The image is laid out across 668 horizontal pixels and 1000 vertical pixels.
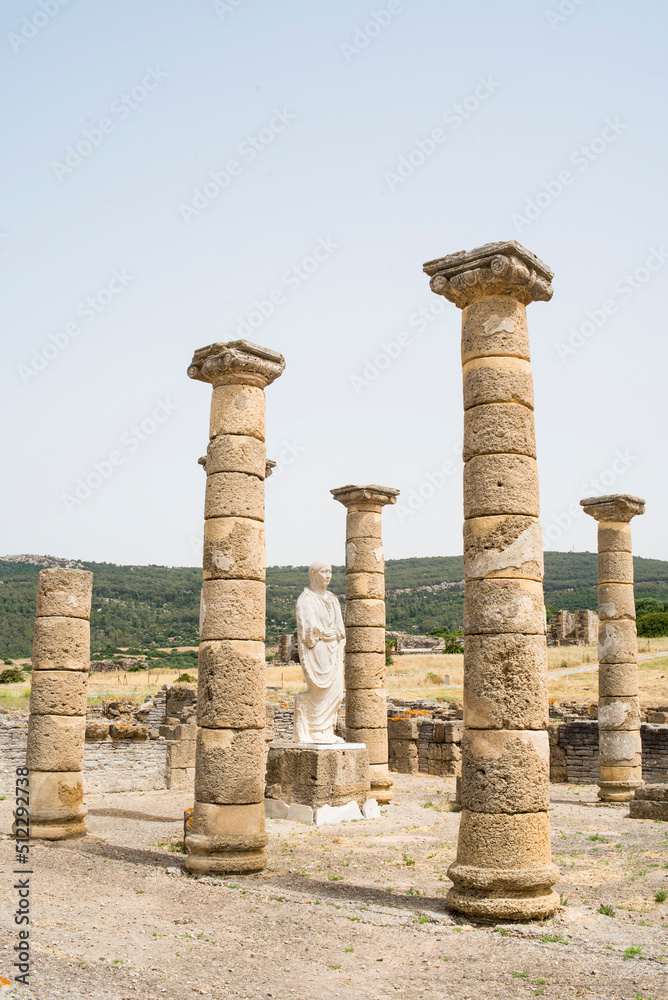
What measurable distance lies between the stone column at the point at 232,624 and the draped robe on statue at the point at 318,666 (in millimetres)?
3980

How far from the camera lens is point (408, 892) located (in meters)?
8.09

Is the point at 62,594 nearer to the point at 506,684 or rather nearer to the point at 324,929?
the point at 324,929

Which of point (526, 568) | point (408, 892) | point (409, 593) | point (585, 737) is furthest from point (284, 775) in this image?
point (409, 593)

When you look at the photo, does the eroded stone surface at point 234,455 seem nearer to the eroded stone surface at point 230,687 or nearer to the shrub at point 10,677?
the eroded stone surface at point 230,687

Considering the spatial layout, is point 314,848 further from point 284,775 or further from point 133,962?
point 133,962

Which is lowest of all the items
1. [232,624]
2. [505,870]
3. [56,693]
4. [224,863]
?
[224,863]

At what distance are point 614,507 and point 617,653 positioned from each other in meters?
2.61

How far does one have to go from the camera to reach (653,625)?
Result: 4612 cm

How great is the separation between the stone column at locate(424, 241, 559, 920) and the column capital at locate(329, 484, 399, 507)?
786 cm

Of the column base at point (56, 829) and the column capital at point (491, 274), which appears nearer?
the column capital at point (491, 274)

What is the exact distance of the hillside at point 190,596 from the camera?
62.4 m

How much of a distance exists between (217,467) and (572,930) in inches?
224

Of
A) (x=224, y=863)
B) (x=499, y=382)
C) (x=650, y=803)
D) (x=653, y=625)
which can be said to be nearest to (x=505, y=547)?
(x=499, y=382)

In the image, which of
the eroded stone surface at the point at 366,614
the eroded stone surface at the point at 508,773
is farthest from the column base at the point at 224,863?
the eroded stone surface at the point at 366,614
